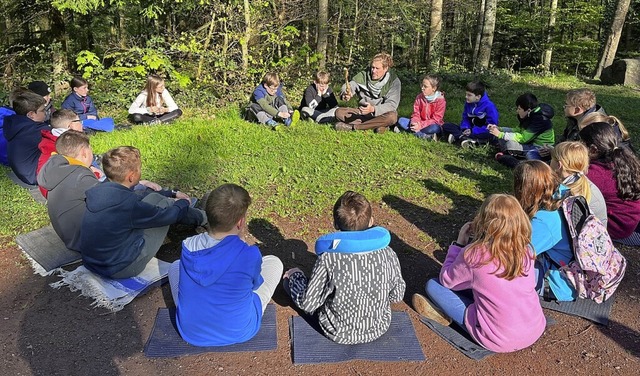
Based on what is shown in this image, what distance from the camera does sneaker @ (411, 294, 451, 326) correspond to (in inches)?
143

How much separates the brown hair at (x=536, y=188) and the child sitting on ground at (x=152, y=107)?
6718 millimetres

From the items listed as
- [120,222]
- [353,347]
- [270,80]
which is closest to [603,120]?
[353,347]

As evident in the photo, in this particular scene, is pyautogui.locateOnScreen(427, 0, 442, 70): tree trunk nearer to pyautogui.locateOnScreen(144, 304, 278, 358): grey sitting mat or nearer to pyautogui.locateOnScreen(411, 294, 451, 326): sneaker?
pyautogui.locateOnScreen(411, 294, 451, 326): sneaker

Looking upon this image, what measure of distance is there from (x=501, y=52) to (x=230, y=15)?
58.9 ft

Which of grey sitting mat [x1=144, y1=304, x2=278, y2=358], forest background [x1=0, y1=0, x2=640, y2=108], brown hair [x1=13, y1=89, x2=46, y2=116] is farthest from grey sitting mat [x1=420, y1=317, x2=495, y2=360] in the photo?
forest background [x1=0, y1=0, x2=640, y2=108]

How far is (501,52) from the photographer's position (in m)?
24.2

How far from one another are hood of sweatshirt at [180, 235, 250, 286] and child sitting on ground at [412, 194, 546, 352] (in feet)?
5.19

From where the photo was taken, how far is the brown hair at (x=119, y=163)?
153 inches

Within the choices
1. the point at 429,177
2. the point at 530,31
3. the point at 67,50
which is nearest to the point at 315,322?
the point at 429,177

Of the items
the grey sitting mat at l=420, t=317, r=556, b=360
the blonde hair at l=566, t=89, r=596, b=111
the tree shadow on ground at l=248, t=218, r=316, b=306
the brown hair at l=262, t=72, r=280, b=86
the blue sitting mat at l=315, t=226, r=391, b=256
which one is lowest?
the tree shadow on ground at l=248, t=218, r=316, b=306

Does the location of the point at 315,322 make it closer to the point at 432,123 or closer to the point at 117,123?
the point at 432,123

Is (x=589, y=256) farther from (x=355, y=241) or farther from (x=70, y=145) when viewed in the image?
(x=70, y=145)

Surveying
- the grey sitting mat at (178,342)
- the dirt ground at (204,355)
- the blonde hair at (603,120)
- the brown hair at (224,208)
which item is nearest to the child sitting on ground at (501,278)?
the dirt ground at (204,355)

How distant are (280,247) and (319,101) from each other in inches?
189
